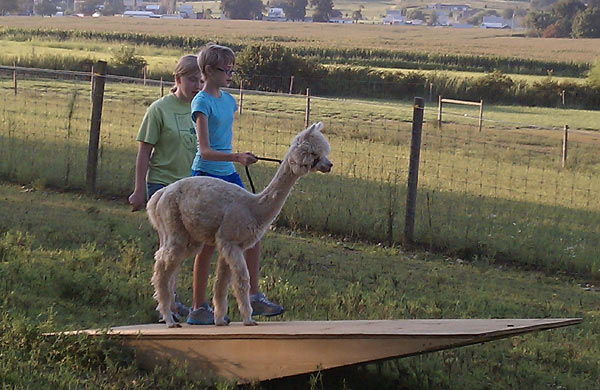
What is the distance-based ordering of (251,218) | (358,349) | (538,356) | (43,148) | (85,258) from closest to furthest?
1. (358,349)
2. (251,218)
3. (538,356)
4. (85,258)
5. (43,148)

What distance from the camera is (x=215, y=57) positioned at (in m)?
6.84

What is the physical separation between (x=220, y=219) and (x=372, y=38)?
9904cm

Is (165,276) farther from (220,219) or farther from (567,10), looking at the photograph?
(567,10)

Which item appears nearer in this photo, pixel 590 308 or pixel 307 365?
pixel 307 365

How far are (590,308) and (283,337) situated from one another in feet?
16.0

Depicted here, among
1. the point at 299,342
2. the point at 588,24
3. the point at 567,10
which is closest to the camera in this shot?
the point at 299,342

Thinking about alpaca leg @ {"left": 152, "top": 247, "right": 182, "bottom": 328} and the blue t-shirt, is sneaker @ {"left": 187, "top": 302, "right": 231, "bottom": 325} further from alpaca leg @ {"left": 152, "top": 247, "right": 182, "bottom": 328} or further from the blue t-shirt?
the blue t-shirt

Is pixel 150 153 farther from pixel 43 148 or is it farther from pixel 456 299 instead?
pixel 43 148

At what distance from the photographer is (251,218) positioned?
6484 mm

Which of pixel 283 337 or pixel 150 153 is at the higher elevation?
pixel 150 153

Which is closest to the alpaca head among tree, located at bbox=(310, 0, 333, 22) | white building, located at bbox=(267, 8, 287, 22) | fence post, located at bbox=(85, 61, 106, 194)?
fence post, located at bbox=(85, 61, 106, 194)

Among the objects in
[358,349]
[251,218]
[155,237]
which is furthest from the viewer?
[155,237]

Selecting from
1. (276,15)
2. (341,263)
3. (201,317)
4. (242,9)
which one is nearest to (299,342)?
(201,317)

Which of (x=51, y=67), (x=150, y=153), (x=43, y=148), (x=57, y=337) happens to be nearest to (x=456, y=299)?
(x=150, y=153)
